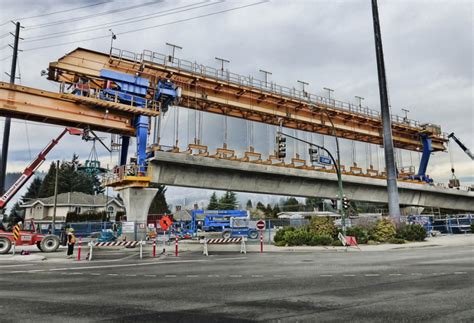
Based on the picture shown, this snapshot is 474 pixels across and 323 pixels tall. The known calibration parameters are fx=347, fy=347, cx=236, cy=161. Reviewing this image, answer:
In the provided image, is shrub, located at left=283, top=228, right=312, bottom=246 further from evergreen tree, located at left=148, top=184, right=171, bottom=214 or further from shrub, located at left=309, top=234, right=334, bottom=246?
evergreen tree, located at left=148, top=184, right=171, bottom=214

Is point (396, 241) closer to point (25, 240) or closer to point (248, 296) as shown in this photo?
point (248, 296)

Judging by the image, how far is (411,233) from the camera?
2770 centimetres

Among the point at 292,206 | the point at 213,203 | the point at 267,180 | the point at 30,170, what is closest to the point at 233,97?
the point at 267,180

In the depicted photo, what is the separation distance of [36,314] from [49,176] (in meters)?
88.1

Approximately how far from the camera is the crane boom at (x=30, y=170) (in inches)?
982

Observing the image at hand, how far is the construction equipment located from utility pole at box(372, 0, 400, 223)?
26.5m

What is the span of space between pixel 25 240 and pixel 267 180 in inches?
799

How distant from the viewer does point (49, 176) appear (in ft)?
275

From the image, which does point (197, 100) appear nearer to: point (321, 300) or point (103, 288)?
point (103, 288)

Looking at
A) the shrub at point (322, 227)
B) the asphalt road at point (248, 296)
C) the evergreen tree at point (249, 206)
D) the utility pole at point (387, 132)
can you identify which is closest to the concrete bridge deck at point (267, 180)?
the utility pole at point (387, 132)

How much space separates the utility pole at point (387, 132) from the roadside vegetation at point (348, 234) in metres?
1.78

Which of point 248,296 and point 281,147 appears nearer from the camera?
point 248,296

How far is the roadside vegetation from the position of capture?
2569cm

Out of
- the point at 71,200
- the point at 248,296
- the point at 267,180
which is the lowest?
the point at 248,296
